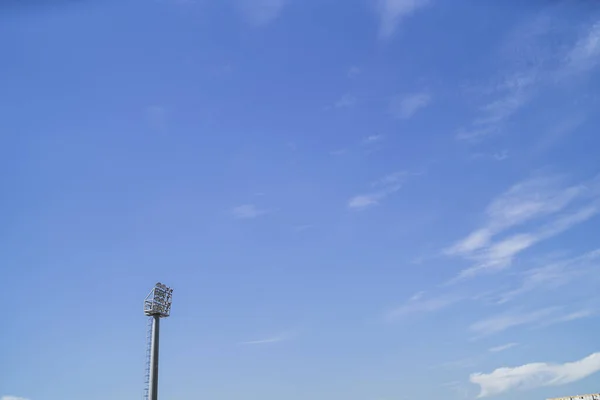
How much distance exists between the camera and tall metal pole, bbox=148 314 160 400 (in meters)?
63.9

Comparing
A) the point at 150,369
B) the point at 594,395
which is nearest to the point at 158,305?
the point at 150,369

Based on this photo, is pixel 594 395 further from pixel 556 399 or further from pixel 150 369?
pixel 150 369

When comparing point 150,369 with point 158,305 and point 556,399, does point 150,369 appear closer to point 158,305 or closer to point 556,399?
point 158,305

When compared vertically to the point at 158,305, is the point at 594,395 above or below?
below

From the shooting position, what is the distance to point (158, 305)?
71125mm

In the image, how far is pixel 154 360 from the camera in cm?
6631

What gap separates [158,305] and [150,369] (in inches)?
372

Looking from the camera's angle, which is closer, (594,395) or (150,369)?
(150,369)

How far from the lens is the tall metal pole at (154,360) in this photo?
63938 millimetres

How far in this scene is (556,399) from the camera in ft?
306

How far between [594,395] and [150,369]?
76.1m

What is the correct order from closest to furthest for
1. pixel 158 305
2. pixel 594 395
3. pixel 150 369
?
pixel 150 369
pixel 158 305
pixel 594 395

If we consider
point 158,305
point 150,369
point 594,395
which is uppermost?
point 158,305

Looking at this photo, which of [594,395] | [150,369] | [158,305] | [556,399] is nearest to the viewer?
[150,369]
